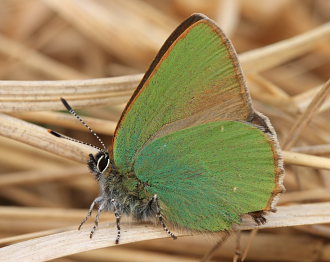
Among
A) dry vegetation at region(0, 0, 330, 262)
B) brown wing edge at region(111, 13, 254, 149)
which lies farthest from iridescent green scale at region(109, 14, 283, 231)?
dry vegetation at region(0, 0, 330, 262)

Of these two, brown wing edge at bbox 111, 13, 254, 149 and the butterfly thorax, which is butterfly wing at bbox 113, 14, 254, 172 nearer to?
brown wing edge at bbox 111, 13, 254, 149

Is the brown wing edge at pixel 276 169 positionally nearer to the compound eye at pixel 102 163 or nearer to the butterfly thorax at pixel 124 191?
the butterfly thorax at pixel 124 191

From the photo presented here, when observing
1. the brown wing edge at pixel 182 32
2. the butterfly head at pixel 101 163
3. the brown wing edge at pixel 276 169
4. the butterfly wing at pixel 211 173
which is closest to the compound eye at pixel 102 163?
the butterfly head at pixel 101 163

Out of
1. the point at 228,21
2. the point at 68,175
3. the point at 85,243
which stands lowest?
the point at 85,243

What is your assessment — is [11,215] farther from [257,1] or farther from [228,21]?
[257,1]

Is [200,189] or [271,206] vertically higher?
[200,189]

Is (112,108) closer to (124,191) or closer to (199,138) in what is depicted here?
(124,191)

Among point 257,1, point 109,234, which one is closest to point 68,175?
point 109,234
